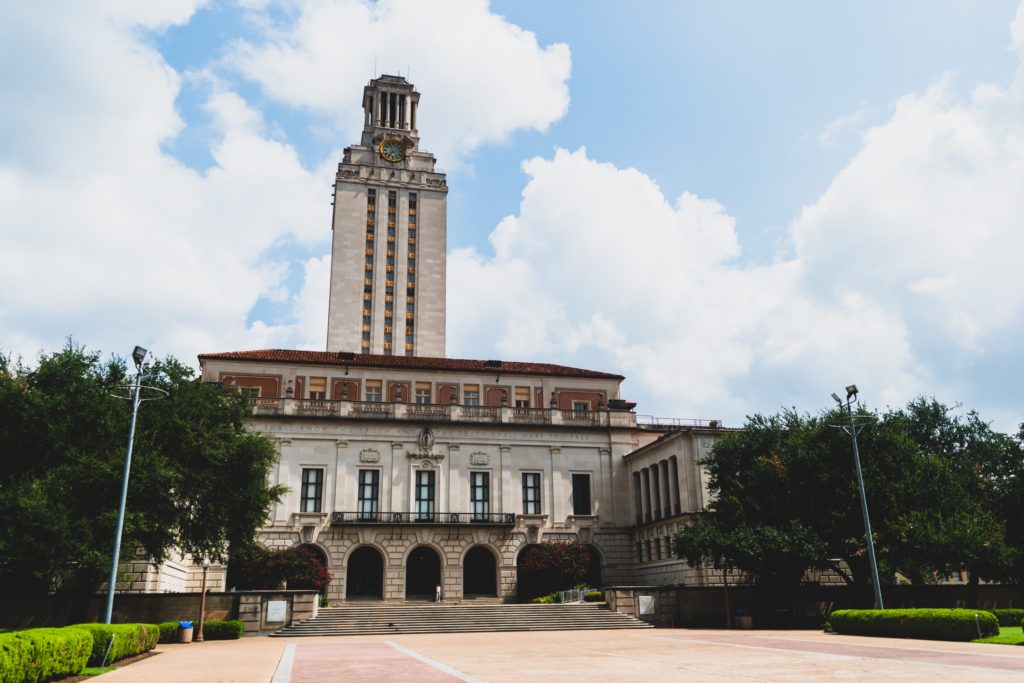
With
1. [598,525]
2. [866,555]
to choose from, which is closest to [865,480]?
[866,555]

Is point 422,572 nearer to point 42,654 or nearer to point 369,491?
point 369,491

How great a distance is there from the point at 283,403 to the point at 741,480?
31530 mm

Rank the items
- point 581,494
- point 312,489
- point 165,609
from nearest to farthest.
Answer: point 165,609 < point 312,489 < point 581,494

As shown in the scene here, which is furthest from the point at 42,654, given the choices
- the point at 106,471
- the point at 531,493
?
the point at 531,493

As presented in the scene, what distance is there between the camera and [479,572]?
2243 inches

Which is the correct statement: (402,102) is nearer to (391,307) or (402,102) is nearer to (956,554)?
(391,307)

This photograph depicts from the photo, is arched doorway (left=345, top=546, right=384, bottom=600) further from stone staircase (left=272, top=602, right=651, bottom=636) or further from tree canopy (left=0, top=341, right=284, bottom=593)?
tree canopy (left=0, top=341, right=284, bottom=593)

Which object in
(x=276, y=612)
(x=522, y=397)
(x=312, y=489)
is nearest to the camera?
(x=276, y=612)

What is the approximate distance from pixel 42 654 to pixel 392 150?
97.2m

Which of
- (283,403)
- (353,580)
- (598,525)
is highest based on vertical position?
(283,403)

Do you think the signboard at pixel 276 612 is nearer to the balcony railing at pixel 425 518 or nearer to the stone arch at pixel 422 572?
the balcony railing at pixel 425 518

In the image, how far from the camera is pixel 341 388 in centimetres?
5881

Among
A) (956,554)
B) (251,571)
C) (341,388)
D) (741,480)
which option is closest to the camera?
(956,554)

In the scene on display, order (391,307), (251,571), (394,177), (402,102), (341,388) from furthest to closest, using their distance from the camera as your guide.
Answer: (402,102)
(394,177)
(391,307)
(341,388)
(251,571)
